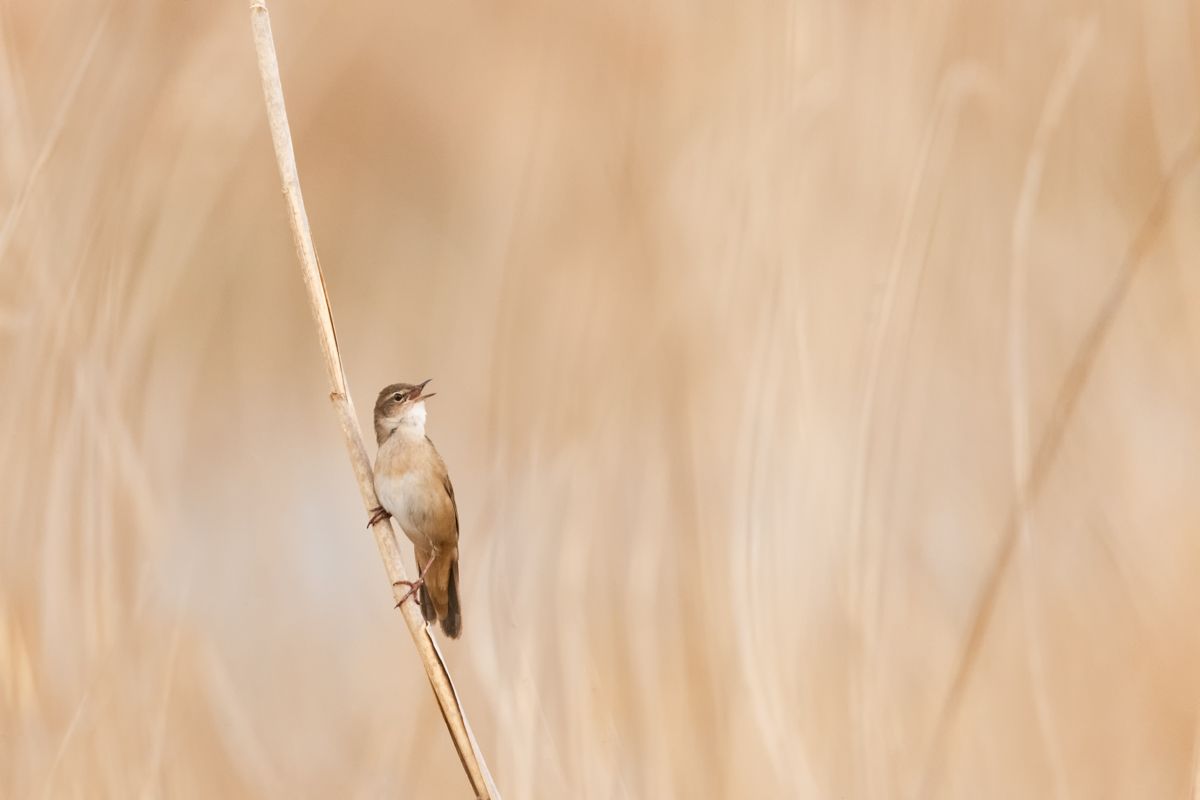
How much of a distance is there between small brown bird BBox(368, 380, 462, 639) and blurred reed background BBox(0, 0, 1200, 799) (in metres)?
0.13

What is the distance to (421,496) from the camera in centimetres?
223

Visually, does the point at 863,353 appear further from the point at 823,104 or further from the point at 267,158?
the point at 267,158

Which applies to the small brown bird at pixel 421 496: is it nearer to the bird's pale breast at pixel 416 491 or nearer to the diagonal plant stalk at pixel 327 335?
the bird's pale breast at pixel 416 491

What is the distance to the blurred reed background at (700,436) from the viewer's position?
1.83 m

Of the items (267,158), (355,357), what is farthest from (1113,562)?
(267,158)

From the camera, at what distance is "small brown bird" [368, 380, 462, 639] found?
2.21 m

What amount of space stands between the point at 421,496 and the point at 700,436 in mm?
562

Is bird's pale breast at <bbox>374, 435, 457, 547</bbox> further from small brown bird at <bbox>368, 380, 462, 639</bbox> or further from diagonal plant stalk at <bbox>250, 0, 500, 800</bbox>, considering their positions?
diagonal plant stalk at <bbox>250, 0, 500, 800</bbox>

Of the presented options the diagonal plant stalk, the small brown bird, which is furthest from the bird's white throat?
the diagonal plant stalk

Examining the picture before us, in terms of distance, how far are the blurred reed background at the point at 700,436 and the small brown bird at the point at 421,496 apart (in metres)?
0.13

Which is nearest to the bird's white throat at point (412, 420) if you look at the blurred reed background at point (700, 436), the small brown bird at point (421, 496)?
the small brown bird at point (421, 496)

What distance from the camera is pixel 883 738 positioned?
1.81 meters

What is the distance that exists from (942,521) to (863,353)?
2.01 feet

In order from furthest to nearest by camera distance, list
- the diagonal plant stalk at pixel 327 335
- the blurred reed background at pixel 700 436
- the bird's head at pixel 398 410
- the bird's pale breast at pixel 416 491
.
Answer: the bird's head at pixel 398 410 < the bird's pale breast at pixel 416 491 < the blurred reed background at pixel 700 436 < the diagonal plant stalk at pixel 327 335
